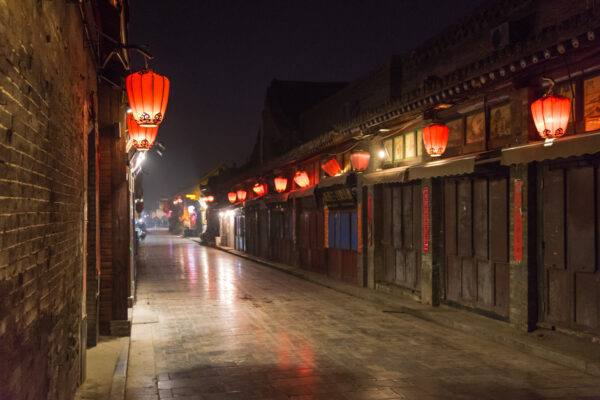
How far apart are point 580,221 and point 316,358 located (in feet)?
16.3

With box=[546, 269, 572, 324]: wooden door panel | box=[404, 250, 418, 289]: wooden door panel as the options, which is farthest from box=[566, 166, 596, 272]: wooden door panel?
box=[404, 250, 418, 289]: wooden door panel

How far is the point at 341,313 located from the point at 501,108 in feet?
19.3

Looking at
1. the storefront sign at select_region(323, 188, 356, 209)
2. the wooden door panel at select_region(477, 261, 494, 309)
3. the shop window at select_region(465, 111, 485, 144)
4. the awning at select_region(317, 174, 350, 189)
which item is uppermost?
the shop window at select_region(465, 111, 485, 144)

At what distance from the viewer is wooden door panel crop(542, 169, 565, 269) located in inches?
365

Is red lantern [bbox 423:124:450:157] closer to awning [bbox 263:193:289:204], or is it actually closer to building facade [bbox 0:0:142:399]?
building facade [bbox 0:0:142:399]

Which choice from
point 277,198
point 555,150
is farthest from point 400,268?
point 277,198

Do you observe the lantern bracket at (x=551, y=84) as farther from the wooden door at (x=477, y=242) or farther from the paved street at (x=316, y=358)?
the paved street at (x=316, y=358)

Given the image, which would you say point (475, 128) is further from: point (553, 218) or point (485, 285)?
point (485, 285)

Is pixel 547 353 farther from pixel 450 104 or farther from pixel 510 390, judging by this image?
pixel 450 104

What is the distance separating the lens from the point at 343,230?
61.7 ft

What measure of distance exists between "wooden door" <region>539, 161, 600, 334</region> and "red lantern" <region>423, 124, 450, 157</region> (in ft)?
8.93

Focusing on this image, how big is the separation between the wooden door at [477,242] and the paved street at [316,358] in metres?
1.32

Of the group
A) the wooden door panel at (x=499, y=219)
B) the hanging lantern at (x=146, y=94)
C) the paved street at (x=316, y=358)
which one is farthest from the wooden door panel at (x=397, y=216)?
the hanging lantern at (x=146, y=94)

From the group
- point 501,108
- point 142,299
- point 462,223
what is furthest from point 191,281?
point 501,108
